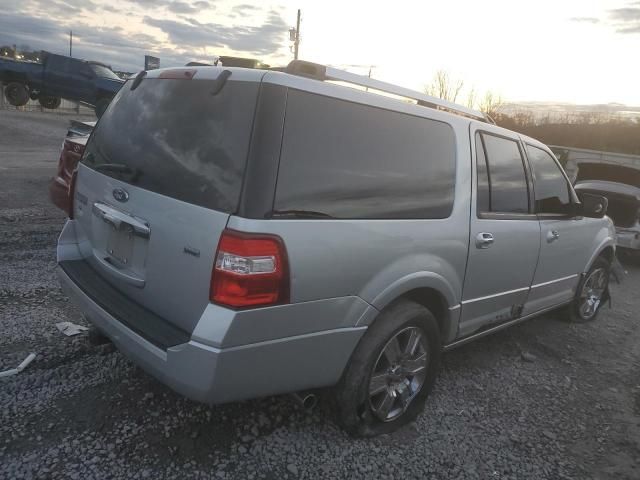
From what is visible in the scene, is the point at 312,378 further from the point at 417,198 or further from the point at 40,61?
the point at 40,61

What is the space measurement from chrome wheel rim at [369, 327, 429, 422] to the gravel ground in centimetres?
18

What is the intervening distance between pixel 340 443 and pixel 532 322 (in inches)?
125

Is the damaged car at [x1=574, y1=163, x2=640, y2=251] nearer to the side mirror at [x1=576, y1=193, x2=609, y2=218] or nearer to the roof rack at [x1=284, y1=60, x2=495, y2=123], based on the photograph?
the side mirror at [x1=576, y1=193, x2=609, y2=218]

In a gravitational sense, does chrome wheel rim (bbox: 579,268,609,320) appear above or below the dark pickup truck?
below

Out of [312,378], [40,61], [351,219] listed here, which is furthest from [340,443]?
[40,61]

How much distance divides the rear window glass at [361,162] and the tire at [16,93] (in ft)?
77.3

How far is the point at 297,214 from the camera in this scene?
2203 mm

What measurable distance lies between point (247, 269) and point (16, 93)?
24081 mm

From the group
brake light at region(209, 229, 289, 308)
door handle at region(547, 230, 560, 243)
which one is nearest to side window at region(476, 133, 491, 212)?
door handle at region(547, 230, 560, 243)

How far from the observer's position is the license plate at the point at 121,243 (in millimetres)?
2541

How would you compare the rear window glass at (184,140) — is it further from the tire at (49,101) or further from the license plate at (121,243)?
the tire at (49,101)

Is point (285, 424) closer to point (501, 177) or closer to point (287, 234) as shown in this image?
point (287, 234)

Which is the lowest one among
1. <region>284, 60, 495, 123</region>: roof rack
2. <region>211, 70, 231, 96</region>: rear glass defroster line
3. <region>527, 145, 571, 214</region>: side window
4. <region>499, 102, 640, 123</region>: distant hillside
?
<region>527, 145, 571, 214</region>: side window

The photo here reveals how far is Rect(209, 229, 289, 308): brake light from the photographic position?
6.81 feet
